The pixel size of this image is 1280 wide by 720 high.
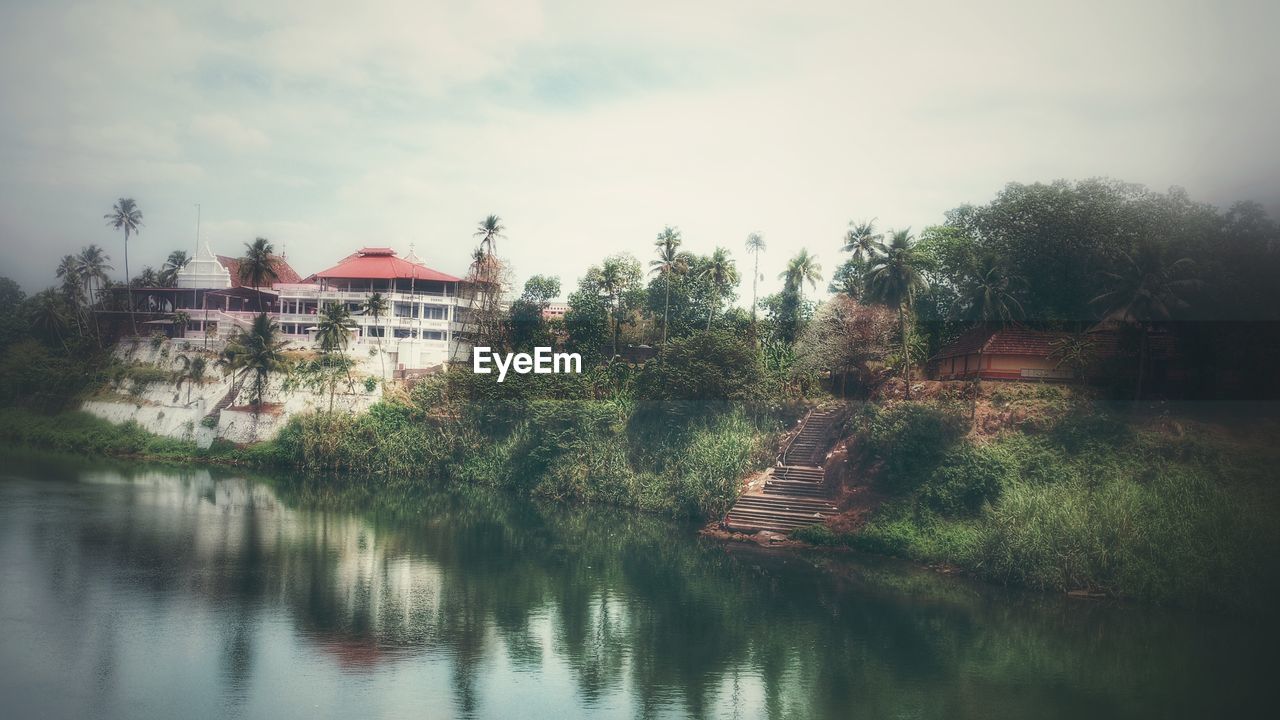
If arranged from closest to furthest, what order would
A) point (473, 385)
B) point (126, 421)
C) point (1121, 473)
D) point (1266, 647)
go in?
point (1266, 647) → point (1121, 473) → point (473, 385) → point (126, 421)

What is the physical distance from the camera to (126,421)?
6656 cm

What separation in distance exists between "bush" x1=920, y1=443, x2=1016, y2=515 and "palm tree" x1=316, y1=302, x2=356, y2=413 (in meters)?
42.5

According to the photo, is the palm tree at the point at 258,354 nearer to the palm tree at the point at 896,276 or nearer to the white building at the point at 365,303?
the white building at the point at 365,303

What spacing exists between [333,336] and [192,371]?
13.4m

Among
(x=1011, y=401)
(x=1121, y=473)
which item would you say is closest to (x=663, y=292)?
(x=1011, y=401)

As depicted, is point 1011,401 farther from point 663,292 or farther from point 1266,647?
point 663,292

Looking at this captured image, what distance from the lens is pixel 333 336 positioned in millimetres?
63406

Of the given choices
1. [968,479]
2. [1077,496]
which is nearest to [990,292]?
[968,479]

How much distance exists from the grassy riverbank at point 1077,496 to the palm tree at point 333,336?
38.3m

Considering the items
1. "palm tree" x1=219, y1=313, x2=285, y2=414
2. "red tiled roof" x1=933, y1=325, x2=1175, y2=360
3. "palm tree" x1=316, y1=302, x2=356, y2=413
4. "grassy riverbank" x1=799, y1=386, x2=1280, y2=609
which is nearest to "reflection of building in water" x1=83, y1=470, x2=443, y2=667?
"palm tree" x1=219, y1=313, x2=285, y2=414

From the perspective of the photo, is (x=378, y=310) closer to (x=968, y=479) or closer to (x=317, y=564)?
(x=317, y=564)

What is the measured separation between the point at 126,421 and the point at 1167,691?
6880cm

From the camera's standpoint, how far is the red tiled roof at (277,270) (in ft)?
260

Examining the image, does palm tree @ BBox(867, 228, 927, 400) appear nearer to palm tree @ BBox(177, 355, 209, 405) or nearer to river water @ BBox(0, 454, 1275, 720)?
river water @ BBox(0, 454, 1275, 720)
